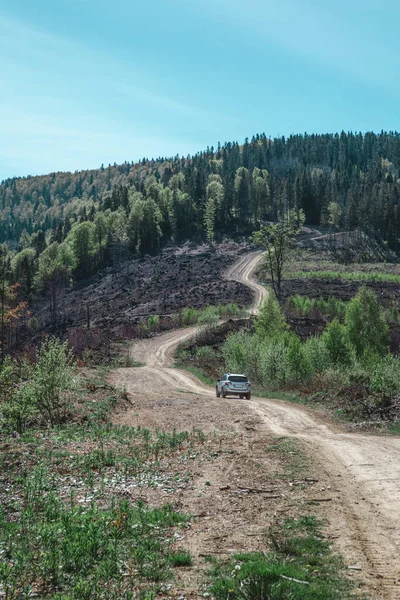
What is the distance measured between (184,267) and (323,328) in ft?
191

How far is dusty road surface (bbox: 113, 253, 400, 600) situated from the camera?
779 centimetres

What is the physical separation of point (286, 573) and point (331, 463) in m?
7.44

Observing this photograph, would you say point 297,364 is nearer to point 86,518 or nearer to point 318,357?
point 318,357

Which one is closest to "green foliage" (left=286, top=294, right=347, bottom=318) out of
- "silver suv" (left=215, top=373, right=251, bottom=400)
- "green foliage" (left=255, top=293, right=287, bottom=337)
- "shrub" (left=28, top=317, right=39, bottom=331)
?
"green foliage" (left=255, top=293, right=287, bottom=337)

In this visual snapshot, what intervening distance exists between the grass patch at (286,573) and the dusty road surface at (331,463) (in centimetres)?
34

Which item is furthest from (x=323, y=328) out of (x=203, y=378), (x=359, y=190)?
(x=359, y=190)

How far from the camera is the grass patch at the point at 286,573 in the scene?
6305mm

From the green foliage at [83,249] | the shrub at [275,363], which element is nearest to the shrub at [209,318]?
the shrub at [275,363]

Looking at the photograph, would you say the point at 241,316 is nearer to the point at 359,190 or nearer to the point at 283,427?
the point at 283,427

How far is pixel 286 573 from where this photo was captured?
6.84 metres

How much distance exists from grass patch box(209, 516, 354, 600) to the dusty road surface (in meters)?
0.34

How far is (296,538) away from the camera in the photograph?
830 cm

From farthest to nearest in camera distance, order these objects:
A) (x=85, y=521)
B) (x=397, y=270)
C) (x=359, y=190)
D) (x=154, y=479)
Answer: (x=359, y=190) → (x=397, y=270) → (x=154, y=479) → (x=85, y=521)

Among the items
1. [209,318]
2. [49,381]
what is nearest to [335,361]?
[49,381]
